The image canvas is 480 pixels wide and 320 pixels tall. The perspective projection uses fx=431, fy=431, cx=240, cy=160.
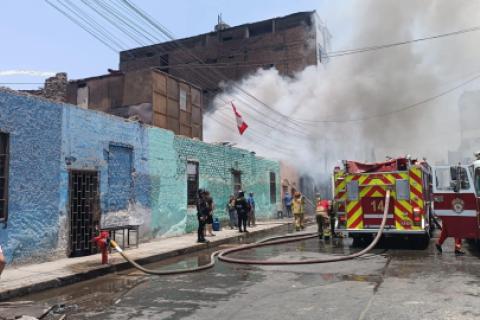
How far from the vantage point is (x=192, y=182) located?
1588 cm

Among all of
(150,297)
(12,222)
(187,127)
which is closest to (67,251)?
(12,222)

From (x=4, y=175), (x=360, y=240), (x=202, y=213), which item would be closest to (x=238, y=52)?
(x=202, y=213)

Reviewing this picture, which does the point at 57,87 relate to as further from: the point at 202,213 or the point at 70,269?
the point at 70,269

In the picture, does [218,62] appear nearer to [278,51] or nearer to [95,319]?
[278,51]

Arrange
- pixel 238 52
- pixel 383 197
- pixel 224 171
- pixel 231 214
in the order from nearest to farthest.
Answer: pixel 383 197 < pixel 231 214 < pixel 224 171 < pixel 238 52

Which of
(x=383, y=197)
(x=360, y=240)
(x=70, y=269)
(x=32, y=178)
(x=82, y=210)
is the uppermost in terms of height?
(x=32, y=178)

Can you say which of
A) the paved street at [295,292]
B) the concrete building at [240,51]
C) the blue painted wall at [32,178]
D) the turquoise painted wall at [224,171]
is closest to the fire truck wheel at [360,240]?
the paved street at [295,292]

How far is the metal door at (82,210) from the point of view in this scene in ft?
33.3

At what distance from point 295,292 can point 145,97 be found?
15.5 metres

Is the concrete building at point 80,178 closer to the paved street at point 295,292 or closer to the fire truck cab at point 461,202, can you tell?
the paved street at point 295,292

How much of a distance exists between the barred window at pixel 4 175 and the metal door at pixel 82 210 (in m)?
1.68

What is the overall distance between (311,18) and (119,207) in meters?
34.4

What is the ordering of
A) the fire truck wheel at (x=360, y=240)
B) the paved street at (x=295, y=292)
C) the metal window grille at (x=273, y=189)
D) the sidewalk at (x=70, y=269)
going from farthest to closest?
the metal window grille at (x=273, y=189), the fire truck wheel at (x=360, y=240), the sidewalk at (x=70, y=269), the paved street at (x=295, y=292)

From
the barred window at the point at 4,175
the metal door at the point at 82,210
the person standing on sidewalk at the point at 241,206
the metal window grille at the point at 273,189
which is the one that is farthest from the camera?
the metal window grille at the point at 273,189
